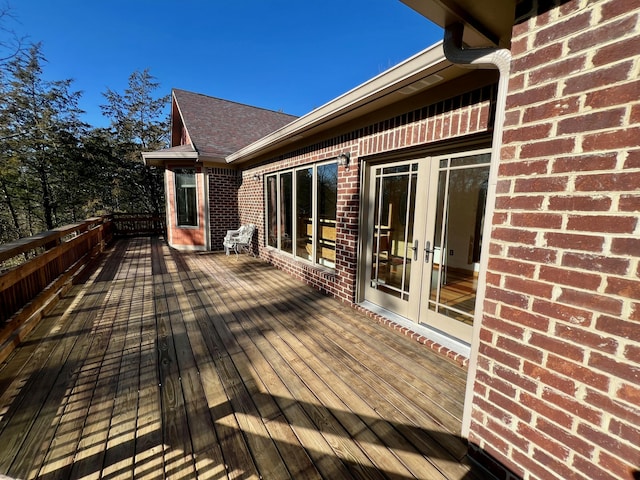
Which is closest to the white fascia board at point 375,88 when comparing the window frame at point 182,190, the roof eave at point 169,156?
the roof eave at point 169,156

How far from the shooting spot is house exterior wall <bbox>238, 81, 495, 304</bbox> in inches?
84.4

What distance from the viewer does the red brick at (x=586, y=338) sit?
0.96 meters

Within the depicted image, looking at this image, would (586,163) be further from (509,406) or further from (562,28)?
(509,406)

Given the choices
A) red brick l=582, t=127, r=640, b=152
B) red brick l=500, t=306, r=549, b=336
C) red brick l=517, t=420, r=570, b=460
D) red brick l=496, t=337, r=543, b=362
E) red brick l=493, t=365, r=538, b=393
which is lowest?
red brick l=517, t=420, r=570, b=460

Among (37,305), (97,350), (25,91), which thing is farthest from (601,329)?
(25,91)

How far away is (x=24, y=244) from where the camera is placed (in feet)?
8.36

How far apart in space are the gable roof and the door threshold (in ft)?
19.9

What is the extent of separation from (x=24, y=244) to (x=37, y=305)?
0.78 m

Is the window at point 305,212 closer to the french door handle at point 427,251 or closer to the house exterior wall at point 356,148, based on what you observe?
the house exterior wall at point 356,148

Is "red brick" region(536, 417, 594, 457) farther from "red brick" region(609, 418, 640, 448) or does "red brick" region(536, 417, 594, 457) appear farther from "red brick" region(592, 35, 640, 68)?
"red brick" region(592, 35, 640, 68)

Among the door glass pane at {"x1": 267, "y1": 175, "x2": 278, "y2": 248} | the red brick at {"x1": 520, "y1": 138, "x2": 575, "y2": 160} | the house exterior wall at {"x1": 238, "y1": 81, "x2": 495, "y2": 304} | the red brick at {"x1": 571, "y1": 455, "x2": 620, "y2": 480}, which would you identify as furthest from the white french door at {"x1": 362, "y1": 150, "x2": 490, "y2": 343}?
the door glass pane at {"x1": 267, "y1": 175, "x2": 278, "y2": 248}

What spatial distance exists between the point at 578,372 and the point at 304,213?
406 cm

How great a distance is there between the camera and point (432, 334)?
8.61 ft

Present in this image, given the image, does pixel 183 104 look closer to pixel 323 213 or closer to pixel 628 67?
pixel 323 213
